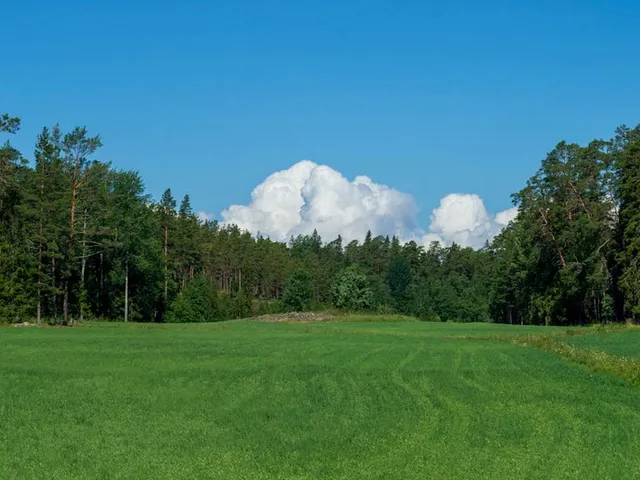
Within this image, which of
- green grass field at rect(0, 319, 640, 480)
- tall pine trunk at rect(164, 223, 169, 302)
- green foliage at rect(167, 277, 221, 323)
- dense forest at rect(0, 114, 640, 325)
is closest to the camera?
green grass field at rect(0, 319, 640, 480)

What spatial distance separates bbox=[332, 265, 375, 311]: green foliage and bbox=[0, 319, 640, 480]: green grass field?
99976mm

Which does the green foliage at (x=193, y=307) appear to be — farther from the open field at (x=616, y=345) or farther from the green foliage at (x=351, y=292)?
the open field at (x=616, y=345)

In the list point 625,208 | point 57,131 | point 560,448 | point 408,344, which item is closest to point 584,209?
point 625,208

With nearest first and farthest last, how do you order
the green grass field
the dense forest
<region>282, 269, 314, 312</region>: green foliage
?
the green grass field < the dense forest < <region>282, 269, 314, 312</region>: green foliage

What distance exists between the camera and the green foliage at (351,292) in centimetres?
13112

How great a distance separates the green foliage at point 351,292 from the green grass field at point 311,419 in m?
100.0

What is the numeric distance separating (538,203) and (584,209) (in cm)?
586

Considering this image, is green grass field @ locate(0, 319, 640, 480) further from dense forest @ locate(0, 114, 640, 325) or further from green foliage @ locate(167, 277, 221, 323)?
green foliage @ locate(167, 277, 221, 323)

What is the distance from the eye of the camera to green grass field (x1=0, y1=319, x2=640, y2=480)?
12.9 meters

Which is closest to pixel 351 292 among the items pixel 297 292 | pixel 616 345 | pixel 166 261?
pixel 297 292

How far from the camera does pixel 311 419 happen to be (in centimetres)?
1739

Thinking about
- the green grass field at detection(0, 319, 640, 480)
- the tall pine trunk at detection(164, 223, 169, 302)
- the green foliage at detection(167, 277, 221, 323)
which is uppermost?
the tall pine trunk at detection(164, 223, 169, 302)

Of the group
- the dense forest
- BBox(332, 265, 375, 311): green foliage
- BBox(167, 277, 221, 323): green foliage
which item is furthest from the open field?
BBox(332, 265, 375, 311): green foliage

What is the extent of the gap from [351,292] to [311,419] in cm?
11518
